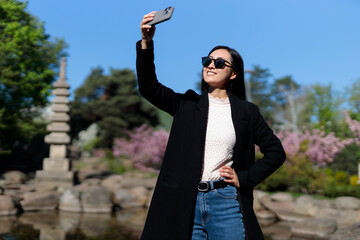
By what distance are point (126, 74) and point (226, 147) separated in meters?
30.9

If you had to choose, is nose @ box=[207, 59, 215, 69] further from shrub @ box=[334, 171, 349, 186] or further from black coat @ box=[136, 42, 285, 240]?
shrub @ box=[334, 171, 349, 186]

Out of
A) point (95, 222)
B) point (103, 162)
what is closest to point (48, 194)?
point (95, 222)

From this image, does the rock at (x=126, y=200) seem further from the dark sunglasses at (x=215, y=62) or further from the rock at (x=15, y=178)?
the dark sunglasses at (x=215, y=62)

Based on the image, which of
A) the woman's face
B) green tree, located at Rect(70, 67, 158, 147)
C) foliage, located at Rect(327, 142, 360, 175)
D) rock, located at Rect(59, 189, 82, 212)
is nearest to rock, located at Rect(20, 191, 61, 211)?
rock, located at Rect(59, 189, 82, 212)

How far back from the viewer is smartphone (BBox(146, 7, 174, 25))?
217cm

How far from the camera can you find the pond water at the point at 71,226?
746cm

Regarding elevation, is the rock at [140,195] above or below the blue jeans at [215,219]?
below

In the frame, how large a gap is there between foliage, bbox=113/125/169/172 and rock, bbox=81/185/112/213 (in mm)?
10761

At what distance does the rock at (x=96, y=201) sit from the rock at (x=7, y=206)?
1736 millimetres

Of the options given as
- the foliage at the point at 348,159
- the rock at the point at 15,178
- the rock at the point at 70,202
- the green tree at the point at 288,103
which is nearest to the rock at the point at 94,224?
the rock at the point at 70,202

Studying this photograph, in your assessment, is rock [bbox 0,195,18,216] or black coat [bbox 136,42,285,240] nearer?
black coat [bbox 136,42,285,240]

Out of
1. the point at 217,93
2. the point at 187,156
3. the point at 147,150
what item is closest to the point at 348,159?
the point at 147,150

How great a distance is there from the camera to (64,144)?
51.0ft

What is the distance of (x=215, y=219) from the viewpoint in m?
2.47
